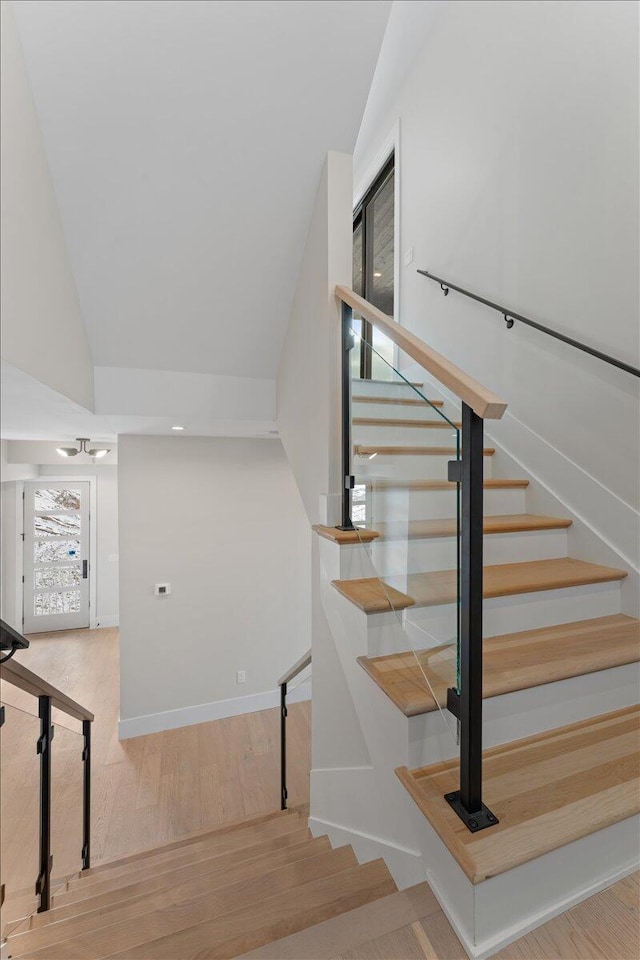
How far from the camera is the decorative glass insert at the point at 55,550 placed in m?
6.66

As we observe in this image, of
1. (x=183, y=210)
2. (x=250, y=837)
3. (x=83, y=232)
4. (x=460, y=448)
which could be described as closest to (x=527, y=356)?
(x=460, y=448)

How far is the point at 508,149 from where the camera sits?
2562 mm

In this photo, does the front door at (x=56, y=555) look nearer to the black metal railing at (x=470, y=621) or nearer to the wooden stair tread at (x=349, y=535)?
the wooden stair tread at (x=349, y=535)

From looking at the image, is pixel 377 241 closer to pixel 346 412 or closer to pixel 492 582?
pixel 346 412

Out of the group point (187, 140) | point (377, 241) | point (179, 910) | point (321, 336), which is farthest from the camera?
point (377, 241)

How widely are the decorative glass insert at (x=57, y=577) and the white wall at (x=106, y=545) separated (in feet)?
1.01

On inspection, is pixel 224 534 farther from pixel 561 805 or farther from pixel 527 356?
pixel 561 805

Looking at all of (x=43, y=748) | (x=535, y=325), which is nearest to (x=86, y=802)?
(x=43, y=748)

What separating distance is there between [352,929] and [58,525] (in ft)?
23.1

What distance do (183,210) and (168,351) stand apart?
0.76m

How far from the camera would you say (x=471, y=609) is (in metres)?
1.03

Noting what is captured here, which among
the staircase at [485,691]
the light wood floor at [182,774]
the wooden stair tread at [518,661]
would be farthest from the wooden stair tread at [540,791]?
the light wood floor at [182,774]

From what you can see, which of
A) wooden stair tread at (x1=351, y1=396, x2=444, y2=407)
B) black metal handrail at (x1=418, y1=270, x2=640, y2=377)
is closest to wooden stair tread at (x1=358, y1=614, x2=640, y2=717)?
wooden stair tread at (x1=351, y1=396, x2=444, y2=407)

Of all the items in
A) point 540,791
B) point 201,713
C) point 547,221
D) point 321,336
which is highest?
point 547,221
